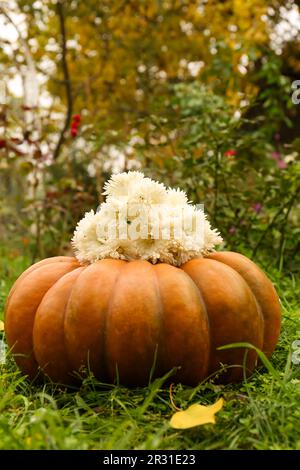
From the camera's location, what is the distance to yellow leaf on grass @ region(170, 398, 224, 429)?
1.39 metres

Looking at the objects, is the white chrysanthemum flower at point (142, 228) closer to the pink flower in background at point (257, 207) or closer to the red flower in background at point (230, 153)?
the red flower in background at point (230, 153)

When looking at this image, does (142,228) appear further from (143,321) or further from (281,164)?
(281,164)

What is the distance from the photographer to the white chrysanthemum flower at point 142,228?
1837 mm

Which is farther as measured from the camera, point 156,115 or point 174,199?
point 156,115

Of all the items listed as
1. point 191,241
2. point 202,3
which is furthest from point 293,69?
point 191,241

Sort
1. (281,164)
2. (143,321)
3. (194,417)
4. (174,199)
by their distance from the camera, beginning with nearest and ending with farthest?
(194,417) → (143,321) → (174,199) → (281,164)

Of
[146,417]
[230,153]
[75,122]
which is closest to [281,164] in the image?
[230,153]

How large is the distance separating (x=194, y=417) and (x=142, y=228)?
2.14 feet

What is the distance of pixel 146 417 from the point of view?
1520mm

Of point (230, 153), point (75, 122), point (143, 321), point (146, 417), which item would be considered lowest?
point (146, 417)

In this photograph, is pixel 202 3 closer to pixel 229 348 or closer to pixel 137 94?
pixel 137 94

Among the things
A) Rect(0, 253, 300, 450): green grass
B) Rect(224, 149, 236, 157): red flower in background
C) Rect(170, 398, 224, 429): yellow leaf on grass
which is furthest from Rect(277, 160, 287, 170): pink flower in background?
Rect(170, 398, 224, 429): yellow leaf on grass
